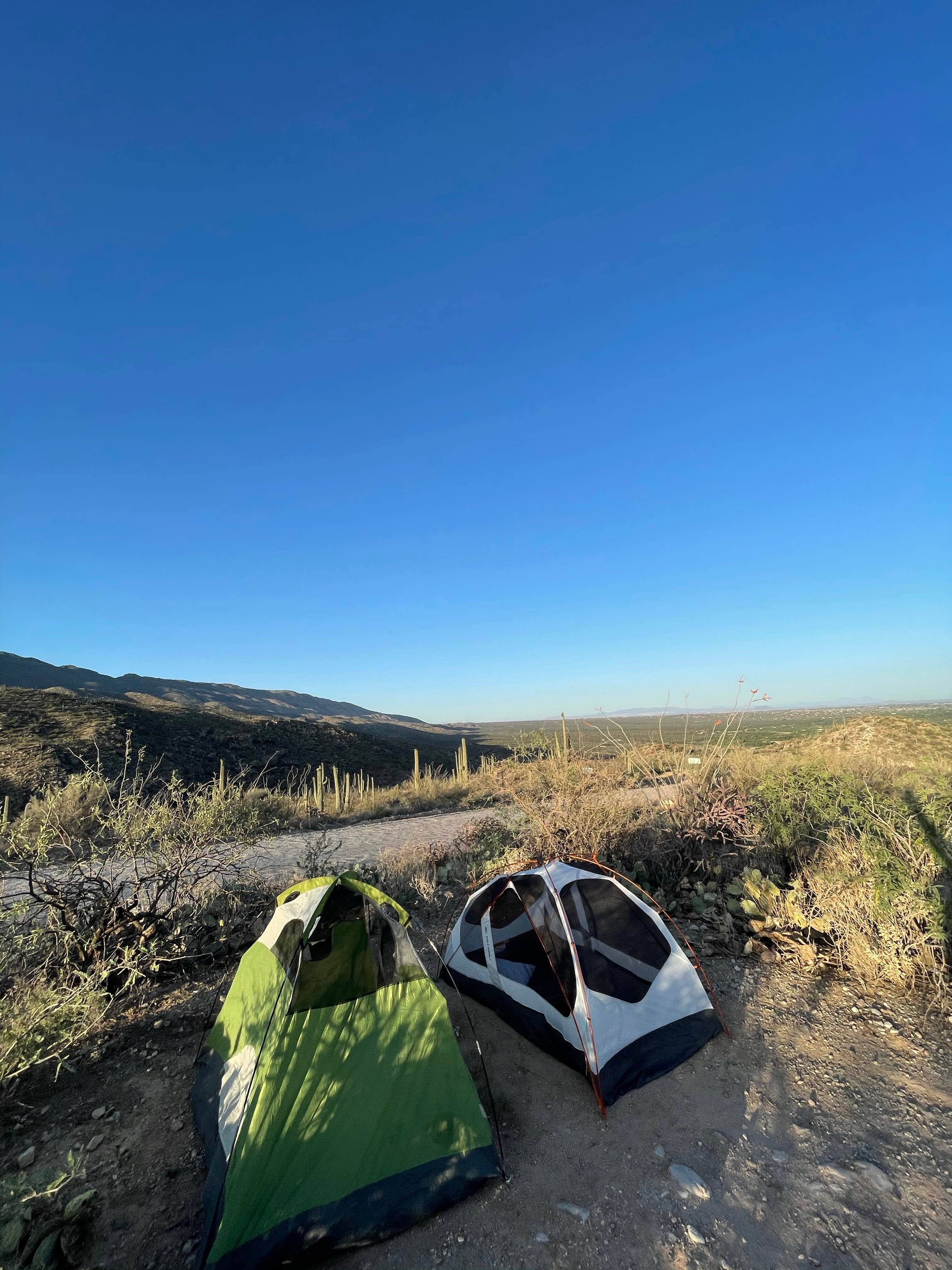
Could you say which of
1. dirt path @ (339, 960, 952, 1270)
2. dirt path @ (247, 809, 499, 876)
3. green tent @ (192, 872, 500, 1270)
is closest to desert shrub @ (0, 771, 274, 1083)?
green tent @ (192, 872, 500, 1270)

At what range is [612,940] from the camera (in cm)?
530

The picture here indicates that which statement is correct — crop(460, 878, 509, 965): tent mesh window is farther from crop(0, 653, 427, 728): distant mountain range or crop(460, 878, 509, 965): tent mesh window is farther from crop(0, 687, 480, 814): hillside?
crop(0, 653, 427, 728): distant mountain range

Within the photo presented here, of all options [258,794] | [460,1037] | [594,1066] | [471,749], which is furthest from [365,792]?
[471,749]

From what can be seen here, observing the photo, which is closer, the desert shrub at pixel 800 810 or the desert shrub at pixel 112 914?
the desert shrub at pixel 112 914

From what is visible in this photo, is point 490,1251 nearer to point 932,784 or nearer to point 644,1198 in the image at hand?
point 644,1198

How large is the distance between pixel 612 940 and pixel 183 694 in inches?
3487

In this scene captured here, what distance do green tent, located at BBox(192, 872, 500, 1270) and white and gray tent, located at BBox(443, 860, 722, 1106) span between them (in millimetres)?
1200

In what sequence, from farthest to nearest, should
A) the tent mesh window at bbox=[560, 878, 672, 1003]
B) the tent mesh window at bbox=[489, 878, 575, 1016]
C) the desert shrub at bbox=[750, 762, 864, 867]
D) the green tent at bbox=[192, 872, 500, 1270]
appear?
the desert shrub at bbox=[750, 762, 864, 867], the tent mesh window at bbox=[489, 878, 575, 1016], the tent mesh window at bbox=[560, 878, 672, 1003], the green tent at bbox=[192, 872, 500, 1270]

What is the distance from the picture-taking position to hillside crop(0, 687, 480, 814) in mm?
21000

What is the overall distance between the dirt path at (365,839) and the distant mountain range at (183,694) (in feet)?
106

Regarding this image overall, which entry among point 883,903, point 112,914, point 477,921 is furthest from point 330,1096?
point 883,903

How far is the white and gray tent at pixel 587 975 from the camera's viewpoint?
15.5 ft

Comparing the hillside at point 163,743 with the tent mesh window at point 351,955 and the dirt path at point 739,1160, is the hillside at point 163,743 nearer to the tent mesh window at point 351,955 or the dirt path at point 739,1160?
the tent mesh window at point 351,955

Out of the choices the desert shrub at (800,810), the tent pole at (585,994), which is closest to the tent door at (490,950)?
the tent pole at (585,994)
